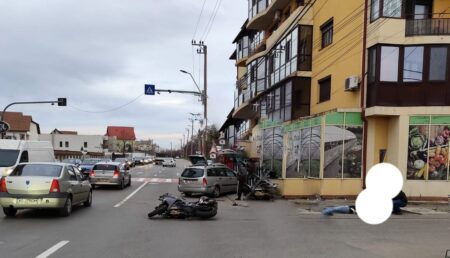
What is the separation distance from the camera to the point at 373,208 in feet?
53.9

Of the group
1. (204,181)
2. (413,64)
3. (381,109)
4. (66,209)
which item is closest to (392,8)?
(413,64)

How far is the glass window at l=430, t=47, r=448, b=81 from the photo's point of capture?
1988 centimetres

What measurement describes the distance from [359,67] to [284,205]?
7.48 metres

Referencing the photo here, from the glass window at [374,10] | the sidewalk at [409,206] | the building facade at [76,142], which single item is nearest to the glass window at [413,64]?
the glass window at [374,10]

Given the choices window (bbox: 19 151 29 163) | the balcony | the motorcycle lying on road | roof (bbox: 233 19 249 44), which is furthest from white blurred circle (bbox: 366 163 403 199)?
roof (bbox: 233 19 249 44)

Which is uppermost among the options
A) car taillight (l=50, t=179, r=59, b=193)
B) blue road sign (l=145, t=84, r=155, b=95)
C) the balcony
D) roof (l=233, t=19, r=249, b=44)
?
roof (l=233, t=19, r=249, b=44)

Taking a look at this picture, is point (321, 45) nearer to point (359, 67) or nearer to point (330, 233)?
point (359, 67)

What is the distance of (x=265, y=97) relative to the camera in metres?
34.2

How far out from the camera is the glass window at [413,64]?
787 inches

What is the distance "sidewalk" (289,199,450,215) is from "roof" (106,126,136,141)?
152892 mm

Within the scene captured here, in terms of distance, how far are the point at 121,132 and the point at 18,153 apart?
503 ft

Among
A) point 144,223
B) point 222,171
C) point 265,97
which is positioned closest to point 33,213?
point 144,223

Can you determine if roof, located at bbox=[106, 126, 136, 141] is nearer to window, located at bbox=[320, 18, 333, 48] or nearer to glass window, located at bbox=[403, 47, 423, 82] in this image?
window, located at bbox=[320, 18, 333, 48]

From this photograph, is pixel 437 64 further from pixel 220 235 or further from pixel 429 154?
pixel 220 235
